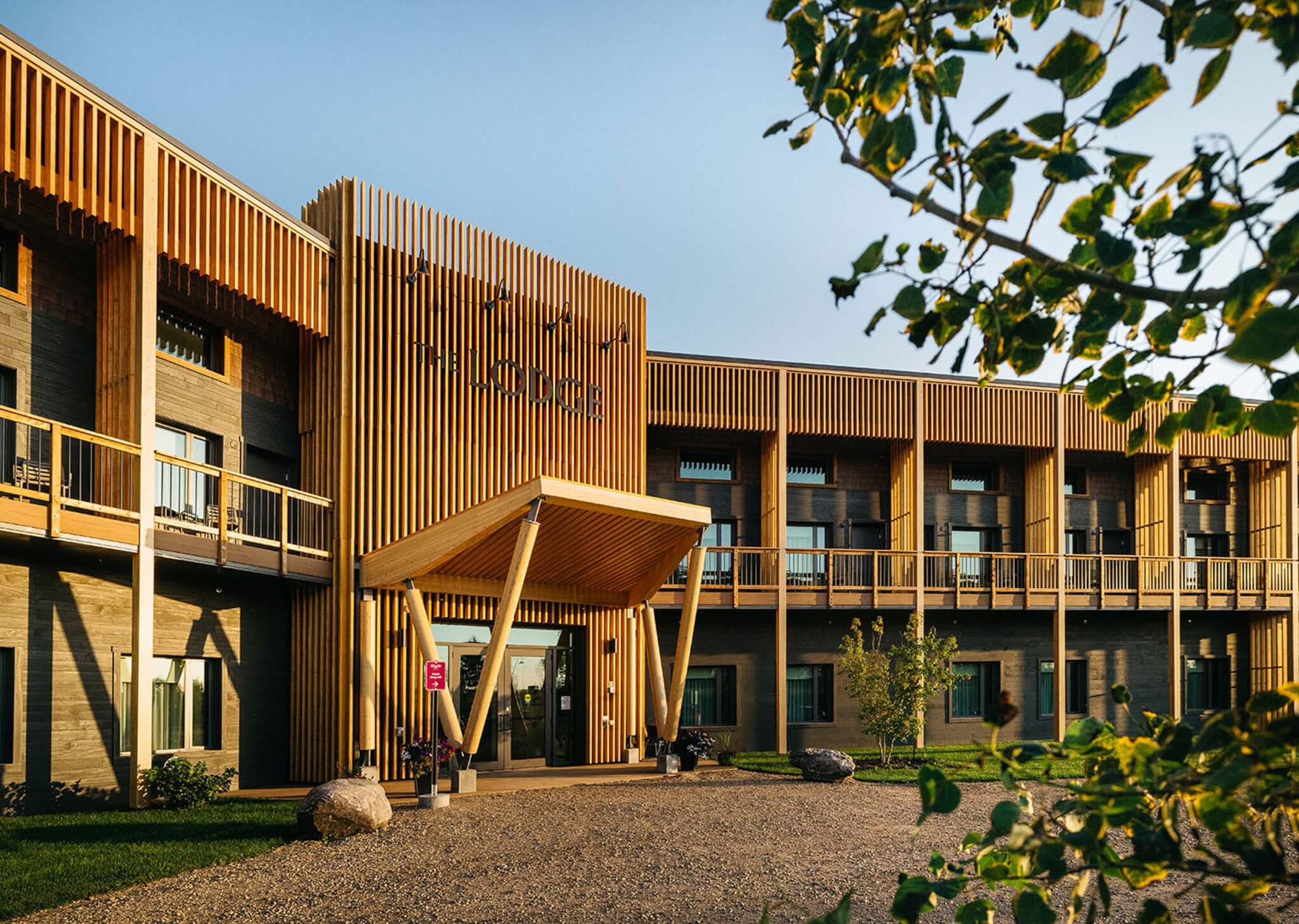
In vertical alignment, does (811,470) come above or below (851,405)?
below

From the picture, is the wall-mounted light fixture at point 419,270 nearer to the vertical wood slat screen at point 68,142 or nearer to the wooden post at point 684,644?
the vertical wood slat screen at point 68,142

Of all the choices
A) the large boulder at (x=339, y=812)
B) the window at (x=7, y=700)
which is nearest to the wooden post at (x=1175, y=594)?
the large boulder at (x=339, y=812)

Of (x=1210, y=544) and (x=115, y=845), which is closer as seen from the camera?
(x=115, y=845)

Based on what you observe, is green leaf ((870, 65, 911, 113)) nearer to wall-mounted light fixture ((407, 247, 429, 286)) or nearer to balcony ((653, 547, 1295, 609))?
wall-mounted light fixture ((407, 247, 429, 286))

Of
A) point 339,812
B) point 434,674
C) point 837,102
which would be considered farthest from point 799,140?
point 434,674

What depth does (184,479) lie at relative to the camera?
52.0 feet

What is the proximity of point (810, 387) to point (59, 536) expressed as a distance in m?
16.8

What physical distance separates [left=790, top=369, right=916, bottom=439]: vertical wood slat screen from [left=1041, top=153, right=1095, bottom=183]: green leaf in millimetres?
23055

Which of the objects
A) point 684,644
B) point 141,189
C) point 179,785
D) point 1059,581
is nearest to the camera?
point 179,785

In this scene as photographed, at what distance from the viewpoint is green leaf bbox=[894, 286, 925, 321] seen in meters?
2.79

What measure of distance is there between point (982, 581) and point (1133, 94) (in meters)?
25.4

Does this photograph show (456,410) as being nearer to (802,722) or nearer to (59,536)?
(59,536)

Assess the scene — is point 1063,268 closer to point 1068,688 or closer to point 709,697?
point 709,697

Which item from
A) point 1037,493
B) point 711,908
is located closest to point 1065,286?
point 711,908
